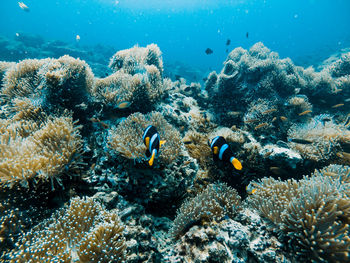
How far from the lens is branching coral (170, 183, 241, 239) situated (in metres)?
2.49

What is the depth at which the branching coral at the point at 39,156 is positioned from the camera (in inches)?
91.1

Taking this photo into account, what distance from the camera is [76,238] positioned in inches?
82.3

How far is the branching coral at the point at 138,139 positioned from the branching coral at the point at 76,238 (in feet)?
3.11

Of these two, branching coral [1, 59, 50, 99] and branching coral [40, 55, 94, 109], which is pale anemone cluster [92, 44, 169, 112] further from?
branching coral [1, 59, 50, 99]

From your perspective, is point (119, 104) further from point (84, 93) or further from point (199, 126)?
Result: point (199, 126)

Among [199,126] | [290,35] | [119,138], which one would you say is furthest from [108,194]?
[290,35]

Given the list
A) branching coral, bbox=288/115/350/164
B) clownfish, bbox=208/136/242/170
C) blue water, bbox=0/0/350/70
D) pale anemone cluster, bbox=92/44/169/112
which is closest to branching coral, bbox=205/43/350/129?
branching coral, bbox=288/115/350/164

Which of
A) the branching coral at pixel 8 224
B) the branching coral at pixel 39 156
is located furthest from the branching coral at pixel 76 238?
the branching coral at pixel 39 156

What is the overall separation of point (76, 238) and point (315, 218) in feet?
9.64

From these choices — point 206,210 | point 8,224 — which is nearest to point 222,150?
point 206,210

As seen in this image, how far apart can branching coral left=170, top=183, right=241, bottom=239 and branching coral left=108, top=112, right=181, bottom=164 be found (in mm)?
883

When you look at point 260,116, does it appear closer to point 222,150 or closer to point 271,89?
point 271,89

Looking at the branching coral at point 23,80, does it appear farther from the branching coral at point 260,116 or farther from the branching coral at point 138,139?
the branching coral at point 260,116

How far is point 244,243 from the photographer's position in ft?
7.35
